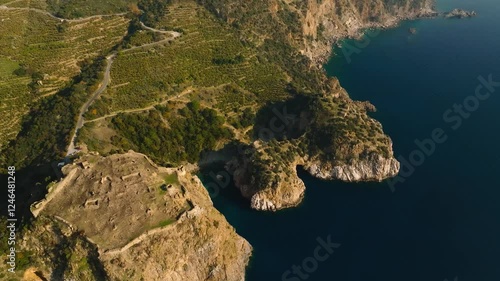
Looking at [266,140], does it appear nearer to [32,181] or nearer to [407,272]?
[407,272]

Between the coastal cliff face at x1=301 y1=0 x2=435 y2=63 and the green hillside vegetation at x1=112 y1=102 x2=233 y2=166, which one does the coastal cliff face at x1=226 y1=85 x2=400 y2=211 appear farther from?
the coastal cliff face at x1=301 y1=0 x2=435 y2=63

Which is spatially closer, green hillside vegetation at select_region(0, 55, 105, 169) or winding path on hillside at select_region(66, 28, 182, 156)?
green hillside vegetation at select_region(0, 55, 105, 169)

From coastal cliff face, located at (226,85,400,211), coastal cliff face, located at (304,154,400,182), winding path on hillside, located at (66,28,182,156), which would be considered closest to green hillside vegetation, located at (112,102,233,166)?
winding path on hillside, located at (66,28,182,156)

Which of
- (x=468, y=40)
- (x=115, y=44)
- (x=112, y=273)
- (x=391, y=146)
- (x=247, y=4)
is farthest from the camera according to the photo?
(x=468, y=40)

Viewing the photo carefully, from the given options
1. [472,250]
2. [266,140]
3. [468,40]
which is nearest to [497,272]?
[472,250]

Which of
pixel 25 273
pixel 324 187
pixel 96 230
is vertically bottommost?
pixel 324 187

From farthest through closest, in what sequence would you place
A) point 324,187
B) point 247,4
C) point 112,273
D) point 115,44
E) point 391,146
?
point 247,4 < point 115,44 < point 391,146 < point 324,187 < point 112,273

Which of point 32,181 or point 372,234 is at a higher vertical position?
point 32,181
